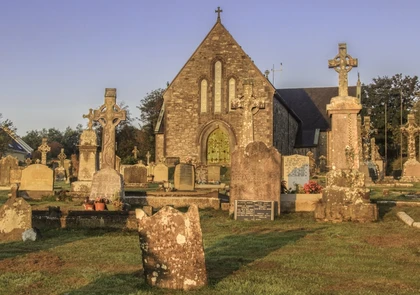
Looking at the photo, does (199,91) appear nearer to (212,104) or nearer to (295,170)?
(212,104)

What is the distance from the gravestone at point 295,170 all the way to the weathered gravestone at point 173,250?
16.8 meters

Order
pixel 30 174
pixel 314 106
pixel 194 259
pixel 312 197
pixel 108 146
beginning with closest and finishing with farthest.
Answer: pixel 194 259 < pixel 312 197 < pixel 108 146 < pixel 30 174 < pixel 314 106

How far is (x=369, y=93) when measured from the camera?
232ft

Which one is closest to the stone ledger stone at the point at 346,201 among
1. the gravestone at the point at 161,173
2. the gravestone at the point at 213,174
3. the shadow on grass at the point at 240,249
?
the shadow on grass at the point at 240,249

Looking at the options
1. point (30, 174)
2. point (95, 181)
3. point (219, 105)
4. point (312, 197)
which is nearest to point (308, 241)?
point (312, 197)

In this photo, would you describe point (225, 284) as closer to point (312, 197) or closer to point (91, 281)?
point (91, 281)

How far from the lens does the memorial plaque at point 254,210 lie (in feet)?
47.6

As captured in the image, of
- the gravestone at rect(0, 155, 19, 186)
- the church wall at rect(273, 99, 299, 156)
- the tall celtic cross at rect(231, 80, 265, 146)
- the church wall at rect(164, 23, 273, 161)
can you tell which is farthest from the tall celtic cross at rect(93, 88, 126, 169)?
the church wall at rect(273, 99, 299, 156)

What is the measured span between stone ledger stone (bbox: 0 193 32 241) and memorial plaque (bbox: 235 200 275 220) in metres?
5.48

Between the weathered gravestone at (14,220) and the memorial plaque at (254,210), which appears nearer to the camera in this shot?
the weathered gravestone at (14,220)

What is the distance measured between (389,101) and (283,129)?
29306 millimetres

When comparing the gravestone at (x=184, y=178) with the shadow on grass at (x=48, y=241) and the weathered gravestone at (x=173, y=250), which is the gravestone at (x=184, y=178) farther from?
the weathered gravestone at (x=173, y=250)

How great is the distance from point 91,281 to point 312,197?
34.2 feet

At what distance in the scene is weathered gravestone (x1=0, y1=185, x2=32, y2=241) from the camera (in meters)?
10.8
